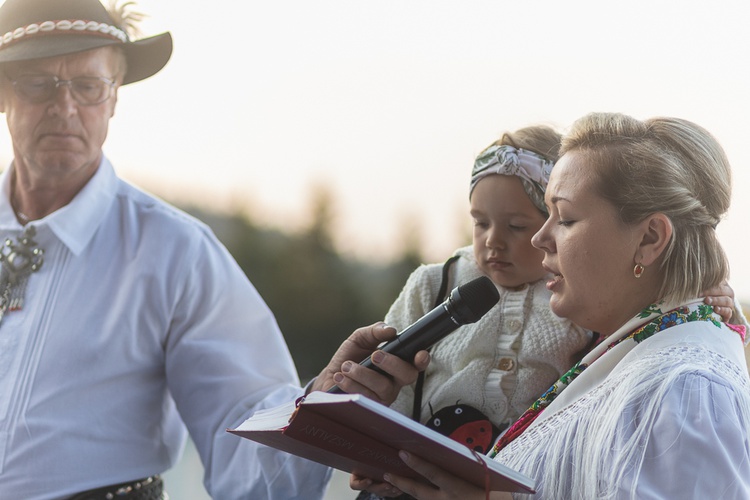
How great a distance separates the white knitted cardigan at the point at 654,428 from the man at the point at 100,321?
0.88 metres

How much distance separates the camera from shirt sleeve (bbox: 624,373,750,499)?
1479 mm

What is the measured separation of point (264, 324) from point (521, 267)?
0.88 meters

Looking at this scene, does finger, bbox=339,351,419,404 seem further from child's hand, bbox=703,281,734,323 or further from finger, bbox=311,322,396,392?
child's hand, bbox=703,281,734,323

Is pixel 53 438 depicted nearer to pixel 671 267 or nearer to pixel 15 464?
pixel 15 464

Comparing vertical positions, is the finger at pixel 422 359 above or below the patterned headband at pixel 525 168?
below

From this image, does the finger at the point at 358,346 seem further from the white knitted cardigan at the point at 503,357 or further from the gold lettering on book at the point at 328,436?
the gold lettering on book at the point at 328,436

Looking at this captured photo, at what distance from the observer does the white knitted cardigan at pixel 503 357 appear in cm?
203

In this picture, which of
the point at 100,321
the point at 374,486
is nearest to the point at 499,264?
the point at 374,486

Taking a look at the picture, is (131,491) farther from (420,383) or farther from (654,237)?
(654,237)

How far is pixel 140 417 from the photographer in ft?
8.32

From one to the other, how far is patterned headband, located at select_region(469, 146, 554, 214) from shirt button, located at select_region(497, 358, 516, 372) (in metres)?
0.35

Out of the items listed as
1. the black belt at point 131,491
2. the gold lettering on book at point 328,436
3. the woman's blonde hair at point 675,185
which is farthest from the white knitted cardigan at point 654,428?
the black belt at point 131,491

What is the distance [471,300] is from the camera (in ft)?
5.59

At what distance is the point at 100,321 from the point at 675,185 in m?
1.60
